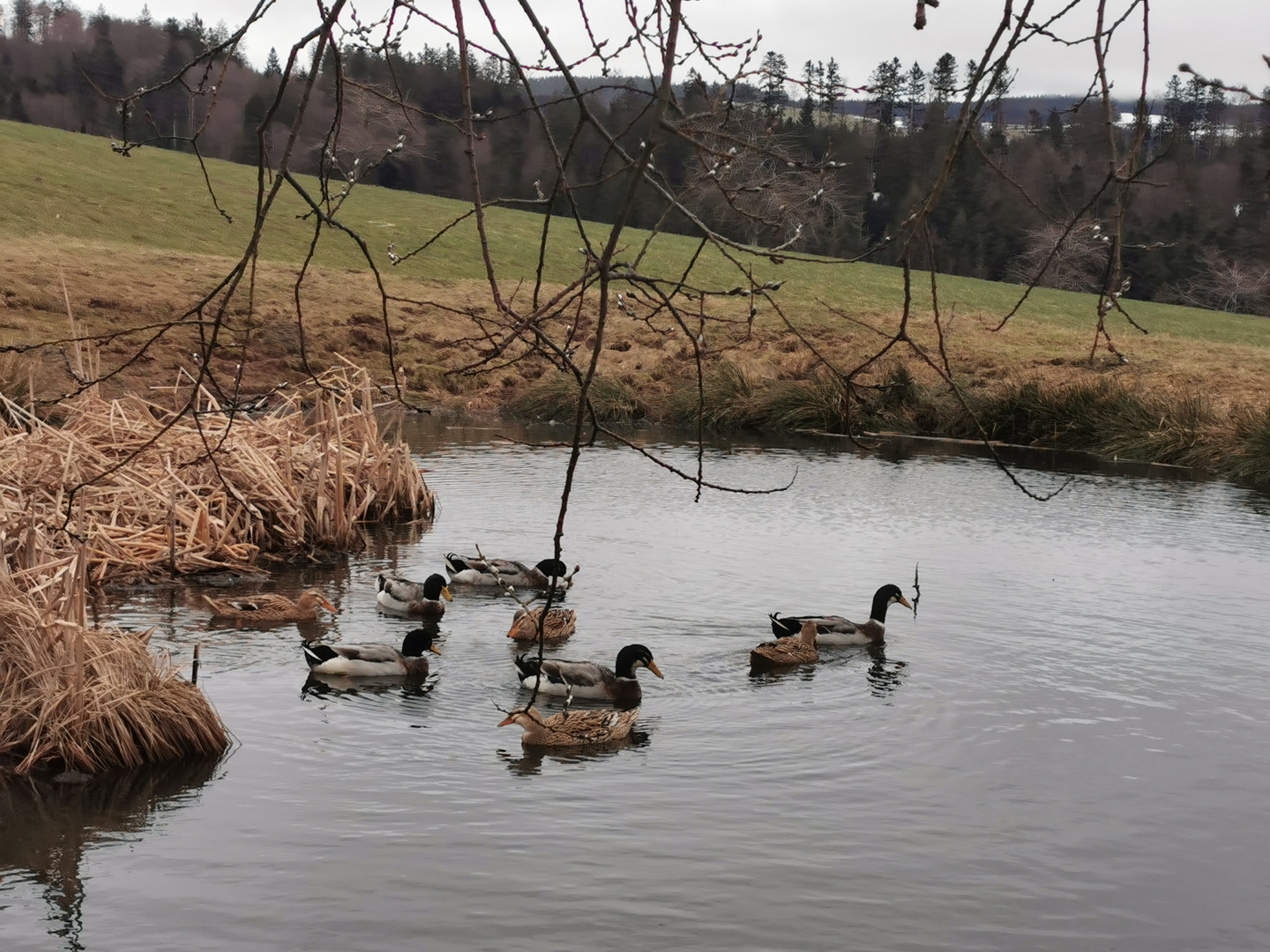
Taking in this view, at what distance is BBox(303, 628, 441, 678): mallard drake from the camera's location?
10.4m

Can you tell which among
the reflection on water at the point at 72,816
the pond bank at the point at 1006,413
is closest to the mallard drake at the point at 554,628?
the reflection on water at the point at 72,816

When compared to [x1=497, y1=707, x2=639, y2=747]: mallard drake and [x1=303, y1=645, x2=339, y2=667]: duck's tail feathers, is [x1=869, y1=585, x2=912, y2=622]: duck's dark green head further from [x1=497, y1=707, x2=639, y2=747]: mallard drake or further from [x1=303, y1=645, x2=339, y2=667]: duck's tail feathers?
[x1=303, y1=645, x2=339, y2=667]: duck's tail feathers

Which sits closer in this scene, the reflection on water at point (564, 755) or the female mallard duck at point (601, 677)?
the reflection on water at point (564, 755)

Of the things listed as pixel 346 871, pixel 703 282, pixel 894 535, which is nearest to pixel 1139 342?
pixel 703 282

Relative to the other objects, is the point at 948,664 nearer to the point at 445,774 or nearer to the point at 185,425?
the point at 445,774

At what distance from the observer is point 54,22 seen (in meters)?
118

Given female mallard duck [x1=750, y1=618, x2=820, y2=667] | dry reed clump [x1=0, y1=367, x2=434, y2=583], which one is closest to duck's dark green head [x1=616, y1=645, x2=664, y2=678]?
female mallard duck [x1=750, y1=618, x2=820, y2=667]

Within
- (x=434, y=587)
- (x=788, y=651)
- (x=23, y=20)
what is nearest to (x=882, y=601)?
(x=788, y=651)

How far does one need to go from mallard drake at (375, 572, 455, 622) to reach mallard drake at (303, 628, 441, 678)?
1685 millimetres

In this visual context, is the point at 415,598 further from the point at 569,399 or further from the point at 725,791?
the point at 569,399

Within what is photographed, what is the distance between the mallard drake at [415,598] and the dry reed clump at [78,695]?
4055mm

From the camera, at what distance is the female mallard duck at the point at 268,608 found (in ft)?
39.4

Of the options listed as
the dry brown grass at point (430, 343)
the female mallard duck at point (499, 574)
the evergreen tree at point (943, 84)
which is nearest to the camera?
the evergreen tree at point (943, 84)

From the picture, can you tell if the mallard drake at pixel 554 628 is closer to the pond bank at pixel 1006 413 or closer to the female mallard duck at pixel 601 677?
the female mallard duck at pixel 601 677
